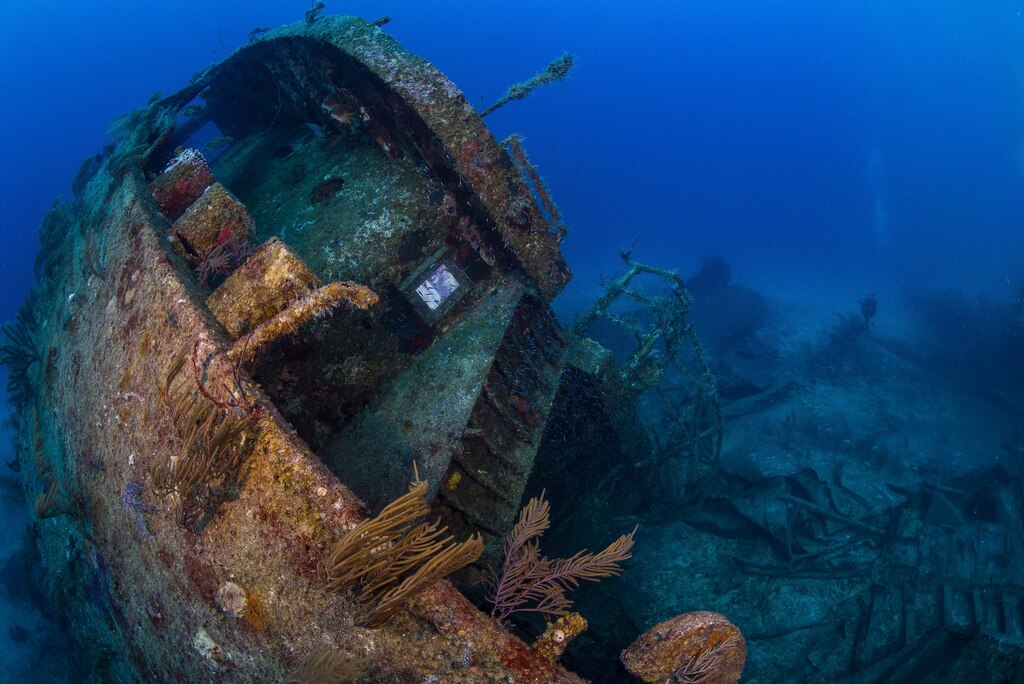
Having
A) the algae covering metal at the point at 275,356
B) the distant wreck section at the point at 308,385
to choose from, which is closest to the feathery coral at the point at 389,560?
the distant wreck section at the point at 308,385

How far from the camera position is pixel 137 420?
261 cm

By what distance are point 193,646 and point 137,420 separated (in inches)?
44.9

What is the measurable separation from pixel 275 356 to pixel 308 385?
1.78 feet

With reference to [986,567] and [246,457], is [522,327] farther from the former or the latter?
[986,567]

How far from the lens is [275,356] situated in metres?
2.76

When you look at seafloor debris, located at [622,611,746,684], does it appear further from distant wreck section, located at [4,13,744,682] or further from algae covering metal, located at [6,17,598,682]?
algae covering metal, located at [6,17,598,682]

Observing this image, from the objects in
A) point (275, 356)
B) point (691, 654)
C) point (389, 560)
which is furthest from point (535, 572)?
point (275, 356)

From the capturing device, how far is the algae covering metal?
2.04 m

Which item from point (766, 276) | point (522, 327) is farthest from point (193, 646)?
point (766, 276)

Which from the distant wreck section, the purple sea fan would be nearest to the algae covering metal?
the distant wreck section

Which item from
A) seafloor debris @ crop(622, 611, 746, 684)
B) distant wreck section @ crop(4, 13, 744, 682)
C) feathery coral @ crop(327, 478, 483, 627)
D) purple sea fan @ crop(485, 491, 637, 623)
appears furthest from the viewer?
purple sea fan @ crop(485, 491, 637, 623)

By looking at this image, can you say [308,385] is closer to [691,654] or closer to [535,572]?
[535,572]

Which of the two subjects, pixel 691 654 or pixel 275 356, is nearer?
pixel 691 654

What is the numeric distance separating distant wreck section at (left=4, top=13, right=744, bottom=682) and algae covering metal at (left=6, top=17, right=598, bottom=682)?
2cm
